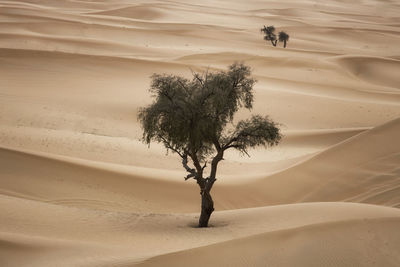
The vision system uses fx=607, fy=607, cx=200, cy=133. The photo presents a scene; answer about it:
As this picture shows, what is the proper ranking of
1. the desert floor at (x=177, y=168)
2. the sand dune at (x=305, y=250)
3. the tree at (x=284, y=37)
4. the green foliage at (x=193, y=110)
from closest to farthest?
the sand dune at (x=305, y=250), the desert floor at (x=177, y=168), the green foliage at (x=193, y=110), the tree at (x=284, y=37)

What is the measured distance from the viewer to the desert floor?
9.39 m

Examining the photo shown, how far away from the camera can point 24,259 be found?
9281 millimetres

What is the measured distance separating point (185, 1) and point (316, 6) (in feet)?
68.6

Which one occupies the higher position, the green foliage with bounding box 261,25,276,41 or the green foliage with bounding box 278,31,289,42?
the green foliage with bounding box 261,25,276,41

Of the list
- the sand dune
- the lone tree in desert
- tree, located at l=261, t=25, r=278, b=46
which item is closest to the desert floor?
the sand dune

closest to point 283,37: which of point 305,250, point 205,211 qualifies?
point 205,211

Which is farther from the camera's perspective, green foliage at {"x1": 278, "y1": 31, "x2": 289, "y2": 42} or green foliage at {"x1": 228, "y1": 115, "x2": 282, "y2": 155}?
green foliage at {"x1": 278, "y1": 31, "x2": 289, "y2": 42}

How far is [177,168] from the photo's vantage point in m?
19.0

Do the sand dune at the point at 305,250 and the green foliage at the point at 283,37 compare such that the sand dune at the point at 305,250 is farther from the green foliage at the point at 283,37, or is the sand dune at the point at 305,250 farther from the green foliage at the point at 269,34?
the green foliage at the point at 269,34

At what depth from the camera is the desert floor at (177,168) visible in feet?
30.8

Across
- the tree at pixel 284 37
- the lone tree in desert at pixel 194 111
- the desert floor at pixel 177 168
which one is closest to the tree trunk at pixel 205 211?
the lone tree in desert at pixel 194 111

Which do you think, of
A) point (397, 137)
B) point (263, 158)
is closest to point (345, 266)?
point (397, 137)

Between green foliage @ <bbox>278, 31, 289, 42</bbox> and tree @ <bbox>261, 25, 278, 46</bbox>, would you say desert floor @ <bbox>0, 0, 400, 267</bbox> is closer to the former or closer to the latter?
green foliage @ <bbox>278, 31, 289, 42</bbox>

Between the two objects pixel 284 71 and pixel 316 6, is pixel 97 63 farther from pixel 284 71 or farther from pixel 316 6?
pixel 316 6
